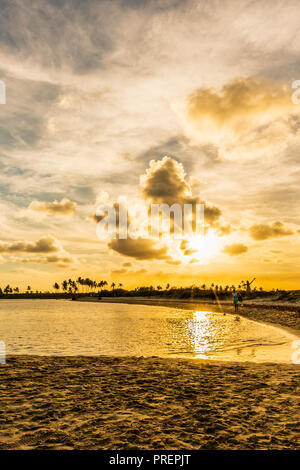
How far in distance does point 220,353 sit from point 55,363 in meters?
7.37

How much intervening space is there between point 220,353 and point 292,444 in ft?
32.5

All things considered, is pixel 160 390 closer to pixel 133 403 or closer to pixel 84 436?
pixel 133 403

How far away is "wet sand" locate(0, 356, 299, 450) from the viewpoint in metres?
5.61

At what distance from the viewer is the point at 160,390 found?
866cm

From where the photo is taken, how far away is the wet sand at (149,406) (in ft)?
18.4

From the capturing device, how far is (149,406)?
7.41m
